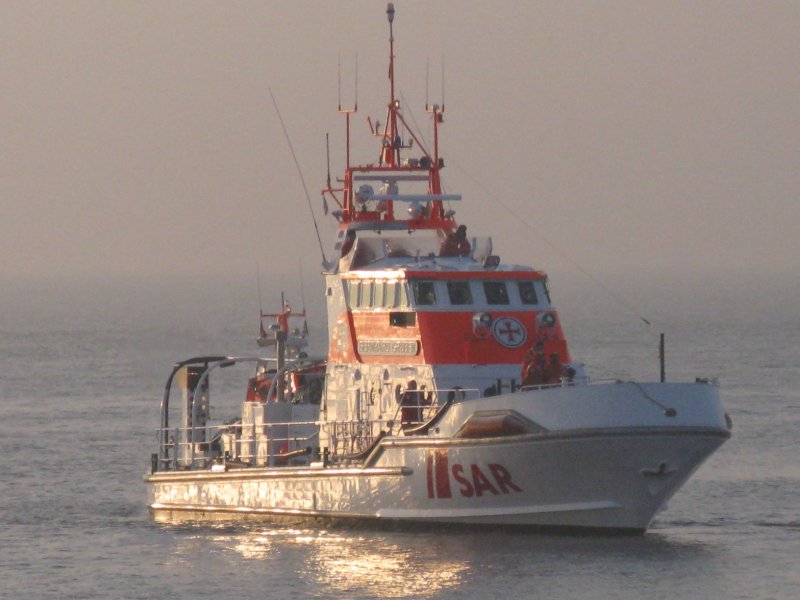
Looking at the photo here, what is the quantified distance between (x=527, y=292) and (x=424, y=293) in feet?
5.78

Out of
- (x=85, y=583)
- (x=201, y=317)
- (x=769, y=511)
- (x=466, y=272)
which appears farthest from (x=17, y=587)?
(x=201, y=317)

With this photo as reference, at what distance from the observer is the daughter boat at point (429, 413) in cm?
3019

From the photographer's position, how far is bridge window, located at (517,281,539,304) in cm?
3344

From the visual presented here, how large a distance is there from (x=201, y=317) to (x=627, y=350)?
49863mm

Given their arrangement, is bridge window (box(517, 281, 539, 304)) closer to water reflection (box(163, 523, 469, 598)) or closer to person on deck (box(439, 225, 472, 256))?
person on deck (box(439, 225, 472, 256))

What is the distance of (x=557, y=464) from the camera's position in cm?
3027

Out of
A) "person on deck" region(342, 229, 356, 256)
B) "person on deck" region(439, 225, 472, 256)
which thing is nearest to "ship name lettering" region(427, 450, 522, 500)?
"person on deck" region(439, 225, 472, 256)

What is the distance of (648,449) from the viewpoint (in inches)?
1186

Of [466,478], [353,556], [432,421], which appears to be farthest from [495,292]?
[353,556]

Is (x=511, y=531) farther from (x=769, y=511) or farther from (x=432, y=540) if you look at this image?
(x=769, y=511)

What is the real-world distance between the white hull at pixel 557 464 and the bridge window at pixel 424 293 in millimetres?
2577

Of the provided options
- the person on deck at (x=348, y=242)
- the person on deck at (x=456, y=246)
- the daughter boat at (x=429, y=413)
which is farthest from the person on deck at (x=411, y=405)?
the person on deck at (x=348, y=242)

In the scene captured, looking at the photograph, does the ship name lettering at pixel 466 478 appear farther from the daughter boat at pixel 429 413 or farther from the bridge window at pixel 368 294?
the bridge window at pixel 368 294

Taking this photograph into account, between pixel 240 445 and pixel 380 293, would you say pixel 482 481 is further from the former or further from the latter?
pixel 240 445
